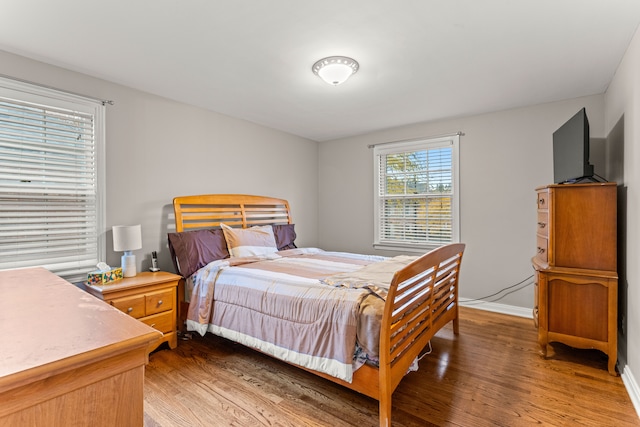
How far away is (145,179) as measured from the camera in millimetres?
3223

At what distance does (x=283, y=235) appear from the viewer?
4.18 metres

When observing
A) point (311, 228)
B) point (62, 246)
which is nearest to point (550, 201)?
point (311, 228)

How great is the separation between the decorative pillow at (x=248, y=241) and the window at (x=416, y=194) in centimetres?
179

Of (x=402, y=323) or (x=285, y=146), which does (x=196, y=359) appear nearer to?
(x=402, y=323)

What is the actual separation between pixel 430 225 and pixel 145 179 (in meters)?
3.50

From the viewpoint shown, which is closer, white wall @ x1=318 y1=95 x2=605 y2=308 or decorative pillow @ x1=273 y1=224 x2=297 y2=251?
white wall @ x1=318 y1=95 x2=605 y2=308

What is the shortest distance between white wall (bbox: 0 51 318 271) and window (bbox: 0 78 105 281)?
0.38 feet

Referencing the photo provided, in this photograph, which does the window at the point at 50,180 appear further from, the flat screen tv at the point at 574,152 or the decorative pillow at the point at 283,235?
the flat screen tv at the point at 574,152

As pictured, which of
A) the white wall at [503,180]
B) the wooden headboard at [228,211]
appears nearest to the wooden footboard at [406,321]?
the white wall at [503,180]

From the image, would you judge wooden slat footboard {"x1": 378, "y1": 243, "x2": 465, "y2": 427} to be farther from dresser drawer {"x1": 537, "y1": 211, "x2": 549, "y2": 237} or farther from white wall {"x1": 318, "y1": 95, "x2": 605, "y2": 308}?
white wall {"x1": 318, "y1": 95, "x2": 605, "y2": 308}

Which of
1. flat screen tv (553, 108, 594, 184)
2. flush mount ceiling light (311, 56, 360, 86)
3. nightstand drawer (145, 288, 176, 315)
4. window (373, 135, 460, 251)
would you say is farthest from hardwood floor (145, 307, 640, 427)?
flush mount ceiling light (311, 56, 360, 86)

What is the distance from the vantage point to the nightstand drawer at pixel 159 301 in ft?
8.72

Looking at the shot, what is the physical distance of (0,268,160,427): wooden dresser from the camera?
70cm

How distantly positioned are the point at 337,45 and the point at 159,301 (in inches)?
99.2
